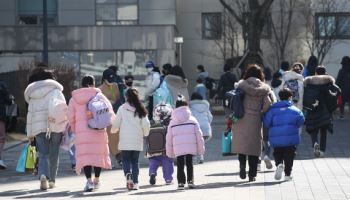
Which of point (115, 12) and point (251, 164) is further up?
point (115, 12)

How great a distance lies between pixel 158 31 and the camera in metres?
41.2

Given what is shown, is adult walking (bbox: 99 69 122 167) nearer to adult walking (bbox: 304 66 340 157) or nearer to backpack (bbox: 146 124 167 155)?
backpack (bbox: 146 124 167 155)

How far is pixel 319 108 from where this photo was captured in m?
17.5

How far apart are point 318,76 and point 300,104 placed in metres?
0.66

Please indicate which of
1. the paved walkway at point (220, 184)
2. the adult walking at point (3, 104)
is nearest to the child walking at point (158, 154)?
the paved walkway at point (220, 184)

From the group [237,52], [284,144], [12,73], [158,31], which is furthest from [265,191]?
[237,52]

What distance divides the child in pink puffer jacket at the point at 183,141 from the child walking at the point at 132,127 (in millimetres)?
413

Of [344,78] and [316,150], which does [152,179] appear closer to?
[316,150]

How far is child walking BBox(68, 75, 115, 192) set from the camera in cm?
1315

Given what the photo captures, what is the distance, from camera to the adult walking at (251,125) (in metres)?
13.7

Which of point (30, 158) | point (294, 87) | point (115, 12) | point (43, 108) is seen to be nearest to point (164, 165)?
point (43, 108)

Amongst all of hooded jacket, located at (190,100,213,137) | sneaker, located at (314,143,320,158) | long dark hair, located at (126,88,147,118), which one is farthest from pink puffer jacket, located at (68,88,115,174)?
sneaker, located at (314,143,320,158)

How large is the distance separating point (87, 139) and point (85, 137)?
0.04 metres

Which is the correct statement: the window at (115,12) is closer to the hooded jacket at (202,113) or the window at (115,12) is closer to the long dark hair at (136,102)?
the hooded jacket at (202,113)
